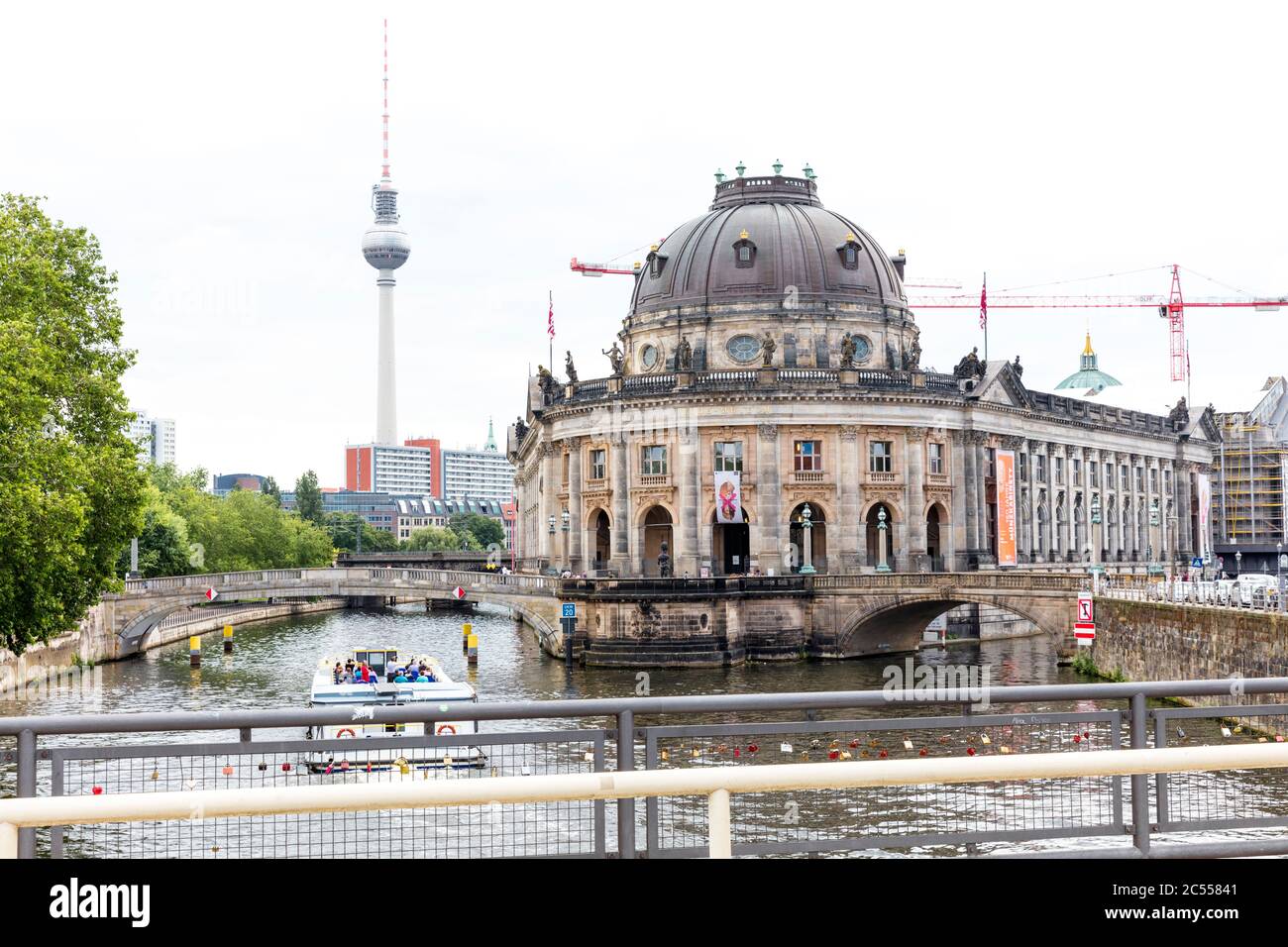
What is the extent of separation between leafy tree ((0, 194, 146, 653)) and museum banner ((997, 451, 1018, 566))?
181ft

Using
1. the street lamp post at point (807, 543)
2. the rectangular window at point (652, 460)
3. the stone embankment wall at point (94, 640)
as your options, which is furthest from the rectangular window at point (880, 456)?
the stone embankment wall at point (94, 640)

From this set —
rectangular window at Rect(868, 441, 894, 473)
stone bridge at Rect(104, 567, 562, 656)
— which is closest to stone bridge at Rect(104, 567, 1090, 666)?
stone bridge at Rect(104, 567, 562, 656)

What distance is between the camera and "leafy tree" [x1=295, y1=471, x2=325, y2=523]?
173 metres

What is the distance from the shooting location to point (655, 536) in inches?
3381

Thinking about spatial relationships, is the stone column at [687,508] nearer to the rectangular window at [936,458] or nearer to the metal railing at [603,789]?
the rectangular window at [936,458]

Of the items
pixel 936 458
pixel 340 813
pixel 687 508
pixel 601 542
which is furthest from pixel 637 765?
pixel 601 542

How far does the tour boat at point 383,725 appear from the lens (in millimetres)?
8648

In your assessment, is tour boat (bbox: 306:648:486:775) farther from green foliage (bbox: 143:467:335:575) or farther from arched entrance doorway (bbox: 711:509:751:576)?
green foliage (bbox: 143:467:335:575)

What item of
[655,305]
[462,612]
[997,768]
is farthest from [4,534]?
[462,612]

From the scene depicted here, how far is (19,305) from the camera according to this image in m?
39.9

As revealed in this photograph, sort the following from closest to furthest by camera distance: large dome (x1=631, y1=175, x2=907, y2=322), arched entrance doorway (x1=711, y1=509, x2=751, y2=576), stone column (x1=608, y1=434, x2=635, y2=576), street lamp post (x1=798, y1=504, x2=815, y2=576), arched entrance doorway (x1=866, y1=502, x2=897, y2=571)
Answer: street lamp post (x1=798, y1=504, x2=815, y2=576) → arched entrance doorway (x1=711, y1=509, x2=751, y2=576) → stone column (x1=608, y1=434, x2=635, y2=576) → arched entrance doorway (x1=866, y1=502, x2=897, y2=571) → large dome (x1=631, y1=175, x2=907, y2=322)

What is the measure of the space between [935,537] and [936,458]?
6349mm
